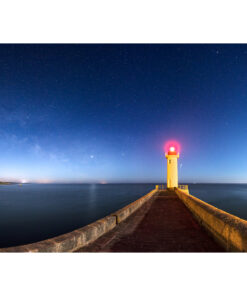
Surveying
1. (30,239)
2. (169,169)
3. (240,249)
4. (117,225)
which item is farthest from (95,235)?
(169,169)

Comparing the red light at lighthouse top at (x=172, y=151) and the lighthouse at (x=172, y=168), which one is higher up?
the red light at lighthouse top at (x=172, y=151)

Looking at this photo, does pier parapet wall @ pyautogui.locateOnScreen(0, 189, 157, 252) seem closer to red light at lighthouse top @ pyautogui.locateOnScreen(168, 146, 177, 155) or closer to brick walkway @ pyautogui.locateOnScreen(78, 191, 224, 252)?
brick walkway @ pyautogui.locateOnScreen(78, 191, 224, 252)

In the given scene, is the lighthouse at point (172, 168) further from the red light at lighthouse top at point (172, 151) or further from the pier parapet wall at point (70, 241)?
the pier parapet wall at point (70, 241)

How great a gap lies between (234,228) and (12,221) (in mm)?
22889

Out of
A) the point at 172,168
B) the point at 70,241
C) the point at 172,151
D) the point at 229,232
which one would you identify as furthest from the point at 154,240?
the point at 172,151

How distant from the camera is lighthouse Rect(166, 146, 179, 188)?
2067cm

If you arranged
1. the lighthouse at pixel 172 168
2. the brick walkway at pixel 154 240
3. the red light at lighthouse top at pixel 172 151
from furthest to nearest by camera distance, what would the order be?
1. the red light at lighthouse top at pixel 172 151
2. the lighthouse at pixel 172 168
3. the brick walkway at pixel 154 240

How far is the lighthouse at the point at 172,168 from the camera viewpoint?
20672 millimetres

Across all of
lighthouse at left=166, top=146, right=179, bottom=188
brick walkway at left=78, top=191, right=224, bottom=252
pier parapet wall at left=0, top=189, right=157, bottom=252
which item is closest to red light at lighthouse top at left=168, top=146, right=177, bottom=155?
lighthouse at left=166, top=146, right=179, bottom=188

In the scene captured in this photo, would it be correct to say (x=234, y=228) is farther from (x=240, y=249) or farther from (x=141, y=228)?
(x=141, y=228)

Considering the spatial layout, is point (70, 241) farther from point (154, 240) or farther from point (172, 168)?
point (172, 168)

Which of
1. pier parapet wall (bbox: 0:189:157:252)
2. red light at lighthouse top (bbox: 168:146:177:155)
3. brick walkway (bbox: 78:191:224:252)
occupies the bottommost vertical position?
brick walkway (bbox: 78:191:224:252)

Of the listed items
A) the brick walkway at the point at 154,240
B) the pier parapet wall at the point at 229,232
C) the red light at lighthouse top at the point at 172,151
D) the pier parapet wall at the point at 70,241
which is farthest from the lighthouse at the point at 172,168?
the pier parapet wall at the point at 70,241

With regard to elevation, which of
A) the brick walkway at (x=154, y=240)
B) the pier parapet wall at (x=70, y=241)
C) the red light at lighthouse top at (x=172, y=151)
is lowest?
the brick walkway at (x=154, y=240)
